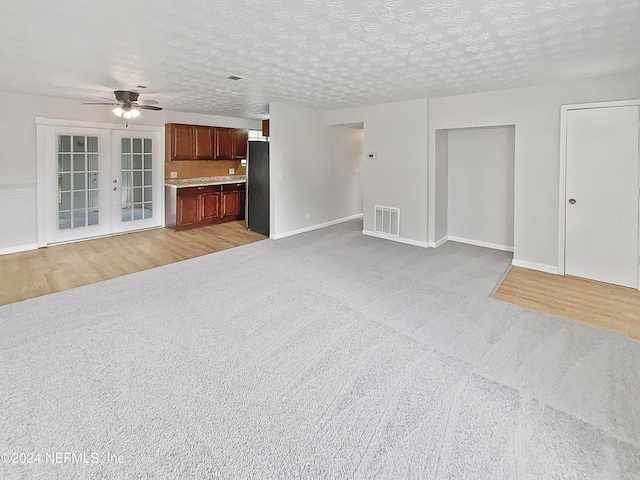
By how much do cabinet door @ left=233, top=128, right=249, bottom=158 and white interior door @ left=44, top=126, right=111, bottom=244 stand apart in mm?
2693

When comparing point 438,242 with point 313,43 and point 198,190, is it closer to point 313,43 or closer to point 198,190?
point 313,43

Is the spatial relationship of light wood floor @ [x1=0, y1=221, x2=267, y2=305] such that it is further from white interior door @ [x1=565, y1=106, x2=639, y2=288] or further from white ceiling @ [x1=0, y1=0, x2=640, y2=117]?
white interior door @ [x1=565, y1=106, x2=639, y2=288]

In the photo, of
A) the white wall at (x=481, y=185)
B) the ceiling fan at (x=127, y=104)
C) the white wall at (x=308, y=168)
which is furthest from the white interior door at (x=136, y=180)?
the white wall at (x=481, y=185)

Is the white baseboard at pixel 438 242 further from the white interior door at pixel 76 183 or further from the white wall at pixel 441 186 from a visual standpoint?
the white interior door at pixel 76 183

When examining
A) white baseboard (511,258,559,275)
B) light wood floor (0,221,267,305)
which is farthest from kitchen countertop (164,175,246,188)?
white baseboard (511,258,559,275)

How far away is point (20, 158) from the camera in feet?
17.9

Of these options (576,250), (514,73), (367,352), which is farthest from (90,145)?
(576,250)

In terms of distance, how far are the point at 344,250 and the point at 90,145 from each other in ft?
16.4

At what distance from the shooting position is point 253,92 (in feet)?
17.0

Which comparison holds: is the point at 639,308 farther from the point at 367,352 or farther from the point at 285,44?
the point at 285,44

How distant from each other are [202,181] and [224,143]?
3.63 feet

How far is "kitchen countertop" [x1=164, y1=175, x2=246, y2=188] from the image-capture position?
24.0ft

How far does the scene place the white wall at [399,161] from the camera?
5828mm

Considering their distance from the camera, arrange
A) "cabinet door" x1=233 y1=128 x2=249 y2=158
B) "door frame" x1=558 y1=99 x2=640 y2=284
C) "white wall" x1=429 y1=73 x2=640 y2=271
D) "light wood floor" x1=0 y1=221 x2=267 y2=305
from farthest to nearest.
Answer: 1. "cabinet door" x1=233 y1=128 x2=249 y2=158
2. "white wall" x1=429 y1=73 x2=640 y2=271
3. "door frame" x1=558 y1=99 x2=640 y2=284
4. "light wood floor" x1=0 y1=221 x2=267 y2=305
